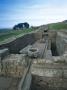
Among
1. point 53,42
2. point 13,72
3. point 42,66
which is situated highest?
point 42,66

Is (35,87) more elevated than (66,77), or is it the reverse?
(66,77)

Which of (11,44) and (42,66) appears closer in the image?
(42,66)

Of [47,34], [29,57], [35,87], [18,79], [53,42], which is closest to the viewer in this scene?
[35,87]

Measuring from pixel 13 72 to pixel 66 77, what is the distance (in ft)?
4.40

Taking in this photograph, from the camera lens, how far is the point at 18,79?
11.3 ft

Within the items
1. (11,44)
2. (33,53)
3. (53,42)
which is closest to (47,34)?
(53,42)

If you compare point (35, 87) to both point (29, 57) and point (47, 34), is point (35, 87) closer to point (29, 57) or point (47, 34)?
point (29, 57)

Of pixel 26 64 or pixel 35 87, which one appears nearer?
pixel 35 87

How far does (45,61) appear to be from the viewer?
3.36 meters

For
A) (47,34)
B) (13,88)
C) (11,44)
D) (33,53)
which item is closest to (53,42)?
(47,34)

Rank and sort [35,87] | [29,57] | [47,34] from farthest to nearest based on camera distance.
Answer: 1. [47,34]
2. [29,57]
3. [35,87]

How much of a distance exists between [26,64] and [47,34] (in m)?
9.87

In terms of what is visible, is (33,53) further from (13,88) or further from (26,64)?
(13,88)

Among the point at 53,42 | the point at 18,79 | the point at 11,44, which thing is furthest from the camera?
the point at 53,42
